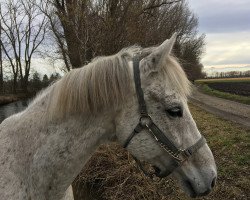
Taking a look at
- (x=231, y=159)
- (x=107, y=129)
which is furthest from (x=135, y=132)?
(x=231, y=159)

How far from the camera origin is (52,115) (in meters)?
2.35

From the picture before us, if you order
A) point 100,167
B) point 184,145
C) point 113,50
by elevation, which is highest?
point 113,50

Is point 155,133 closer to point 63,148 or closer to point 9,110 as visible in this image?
point 63,148

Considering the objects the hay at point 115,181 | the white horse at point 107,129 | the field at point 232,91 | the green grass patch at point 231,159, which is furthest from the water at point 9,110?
the field at point 232,91

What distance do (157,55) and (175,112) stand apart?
1.52 feet

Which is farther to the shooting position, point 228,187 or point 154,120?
point 228,187

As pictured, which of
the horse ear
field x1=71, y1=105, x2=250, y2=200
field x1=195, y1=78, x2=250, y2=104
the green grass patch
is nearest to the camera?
the horse ear

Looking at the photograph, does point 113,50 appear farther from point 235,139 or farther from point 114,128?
point 114,128

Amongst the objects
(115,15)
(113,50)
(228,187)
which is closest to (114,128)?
(228,187)

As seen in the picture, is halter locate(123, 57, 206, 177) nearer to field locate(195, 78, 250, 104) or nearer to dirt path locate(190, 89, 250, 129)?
dirt path locate(190, 89, 250, 129)

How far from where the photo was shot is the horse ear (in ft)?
7.23

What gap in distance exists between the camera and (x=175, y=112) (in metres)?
2.25

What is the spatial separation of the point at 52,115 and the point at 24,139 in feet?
1.11

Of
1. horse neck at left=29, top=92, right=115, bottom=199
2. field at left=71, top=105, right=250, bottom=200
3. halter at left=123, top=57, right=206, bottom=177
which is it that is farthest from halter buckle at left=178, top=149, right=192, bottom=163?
field at left=71, top=105, right=250, bottom=200
